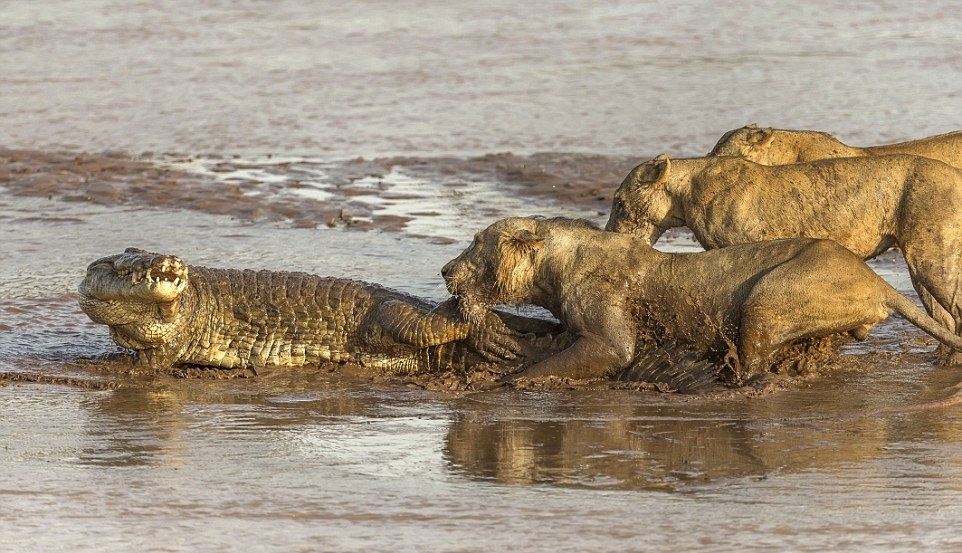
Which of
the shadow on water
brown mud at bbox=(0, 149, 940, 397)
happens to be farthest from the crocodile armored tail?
brown mud at bbox=(0, 149, 940, 397)

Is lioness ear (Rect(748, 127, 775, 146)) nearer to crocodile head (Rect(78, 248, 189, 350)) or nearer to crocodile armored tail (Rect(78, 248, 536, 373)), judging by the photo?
crocodile armored tail (Rect(78, 248, 536, 373))

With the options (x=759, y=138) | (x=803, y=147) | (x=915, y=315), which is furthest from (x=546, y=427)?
(x=803, y=147)

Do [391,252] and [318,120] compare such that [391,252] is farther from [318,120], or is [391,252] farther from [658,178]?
[318,120]

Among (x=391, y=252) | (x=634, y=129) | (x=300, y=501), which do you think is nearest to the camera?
(x=300, y=501)

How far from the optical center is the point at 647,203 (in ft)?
34.2

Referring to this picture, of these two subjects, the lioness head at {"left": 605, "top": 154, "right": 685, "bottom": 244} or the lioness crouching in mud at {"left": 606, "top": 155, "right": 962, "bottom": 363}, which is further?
the lioness head at {"left": 605, "top": 154, "right": 685, "bottom": 244}

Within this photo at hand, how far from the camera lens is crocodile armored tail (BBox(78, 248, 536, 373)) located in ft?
32.5

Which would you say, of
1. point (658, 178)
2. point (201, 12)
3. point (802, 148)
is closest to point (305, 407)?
point (658, 178)

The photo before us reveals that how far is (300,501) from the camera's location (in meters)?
7.01

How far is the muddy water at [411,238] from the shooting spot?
6859 millimetres

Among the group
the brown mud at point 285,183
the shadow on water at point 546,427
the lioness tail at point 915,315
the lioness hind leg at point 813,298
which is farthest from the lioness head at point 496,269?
the brown mud at point 285,183

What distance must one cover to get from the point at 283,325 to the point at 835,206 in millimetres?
3470

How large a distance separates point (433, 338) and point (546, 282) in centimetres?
76

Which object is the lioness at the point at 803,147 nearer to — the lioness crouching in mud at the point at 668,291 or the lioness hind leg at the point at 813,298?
the lioness crouching in mud at the point at 668,291
